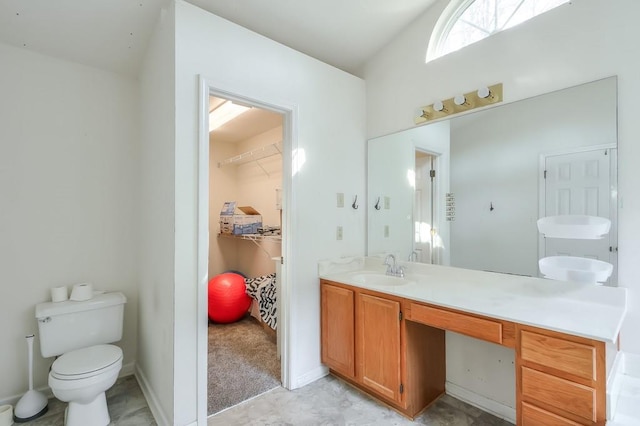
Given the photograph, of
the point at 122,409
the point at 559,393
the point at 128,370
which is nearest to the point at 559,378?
the point at 559,393

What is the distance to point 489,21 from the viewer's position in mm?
2035

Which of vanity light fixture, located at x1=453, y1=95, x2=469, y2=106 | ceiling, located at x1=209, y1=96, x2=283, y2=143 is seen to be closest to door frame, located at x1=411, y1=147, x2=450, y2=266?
vanity light fixture, located at x1=453, y1=95, x2=469, y2=106

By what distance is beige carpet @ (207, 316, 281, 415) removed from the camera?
215 cm

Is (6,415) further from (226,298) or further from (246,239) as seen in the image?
(246,239)

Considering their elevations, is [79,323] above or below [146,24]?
below

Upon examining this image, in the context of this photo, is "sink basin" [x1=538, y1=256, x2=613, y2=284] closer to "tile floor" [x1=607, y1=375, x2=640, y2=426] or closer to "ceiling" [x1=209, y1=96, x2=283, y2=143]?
"tile floor" [x1=607, y1=375, x2=640, y2=426]

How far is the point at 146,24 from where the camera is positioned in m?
1.99

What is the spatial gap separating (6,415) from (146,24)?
263cm

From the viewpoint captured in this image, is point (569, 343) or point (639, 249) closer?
point (569, 343)

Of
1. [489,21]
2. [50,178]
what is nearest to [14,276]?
[50,178]

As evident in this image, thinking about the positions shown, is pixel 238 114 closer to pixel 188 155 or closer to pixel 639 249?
pixel 188 155

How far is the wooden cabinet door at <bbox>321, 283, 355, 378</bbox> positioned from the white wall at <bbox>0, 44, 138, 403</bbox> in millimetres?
1621

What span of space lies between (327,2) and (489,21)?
3.68ft

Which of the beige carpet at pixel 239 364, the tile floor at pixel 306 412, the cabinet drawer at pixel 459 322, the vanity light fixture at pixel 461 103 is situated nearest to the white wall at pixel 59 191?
the tile floor at pixel 306 412
